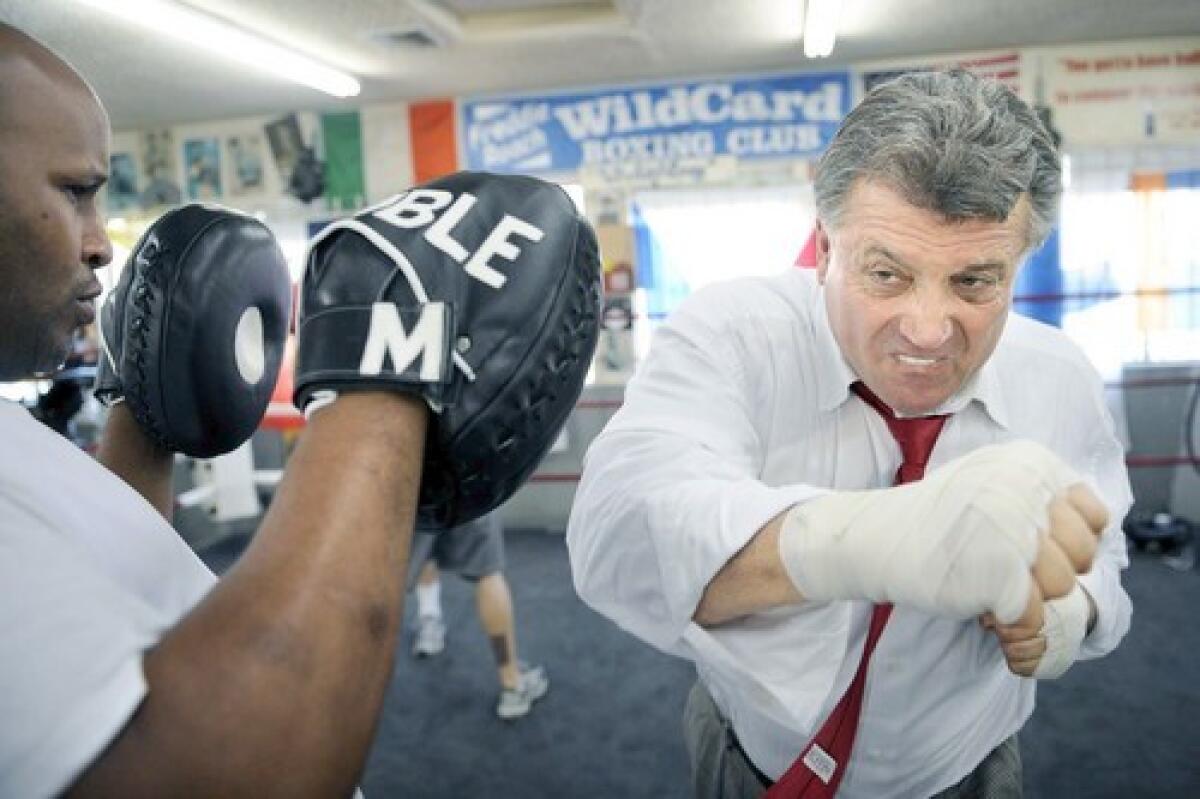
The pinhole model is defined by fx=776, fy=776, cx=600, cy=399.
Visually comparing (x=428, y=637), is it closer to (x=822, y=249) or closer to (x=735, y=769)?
(x=735, y=769)

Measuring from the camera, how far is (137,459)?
906 millimetres

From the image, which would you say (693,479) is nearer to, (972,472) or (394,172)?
(972,472)

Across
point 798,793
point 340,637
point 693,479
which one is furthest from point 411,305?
point 798,793

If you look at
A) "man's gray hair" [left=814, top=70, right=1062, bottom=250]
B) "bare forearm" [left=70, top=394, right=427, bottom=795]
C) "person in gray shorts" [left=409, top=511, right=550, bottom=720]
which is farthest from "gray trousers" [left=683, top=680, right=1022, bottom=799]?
"person in gray shorts" [left=409, top=511, right=550, bottom=720]

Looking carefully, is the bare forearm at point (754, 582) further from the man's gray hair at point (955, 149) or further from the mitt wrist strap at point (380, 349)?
the man's gray hair at point (955, 149)

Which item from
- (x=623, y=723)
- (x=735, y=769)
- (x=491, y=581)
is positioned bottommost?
(x=623, y=723)

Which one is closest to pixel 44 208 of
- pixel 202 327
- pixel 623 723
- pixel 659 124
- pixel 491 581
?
pixel 202 327

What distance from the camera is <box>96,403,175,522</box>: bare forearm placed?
0.90 metres

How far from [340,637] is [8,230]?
39 centimetres

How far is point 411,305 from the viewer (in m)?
0.55

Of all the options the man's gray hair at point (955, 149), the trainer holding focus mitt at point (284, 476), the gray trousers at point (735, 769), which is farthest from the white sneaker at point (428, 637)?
the man's gray hair at point (955, 149)

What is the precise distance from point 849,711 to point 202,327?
0.97 m

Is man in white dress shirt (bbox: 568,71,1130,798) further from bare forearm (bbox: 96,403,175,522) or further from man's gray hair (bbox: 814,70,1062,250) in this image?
bare forearm (bbox: 96,403,175,522)

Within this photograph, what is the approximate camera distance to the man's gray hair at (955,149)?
901mm
